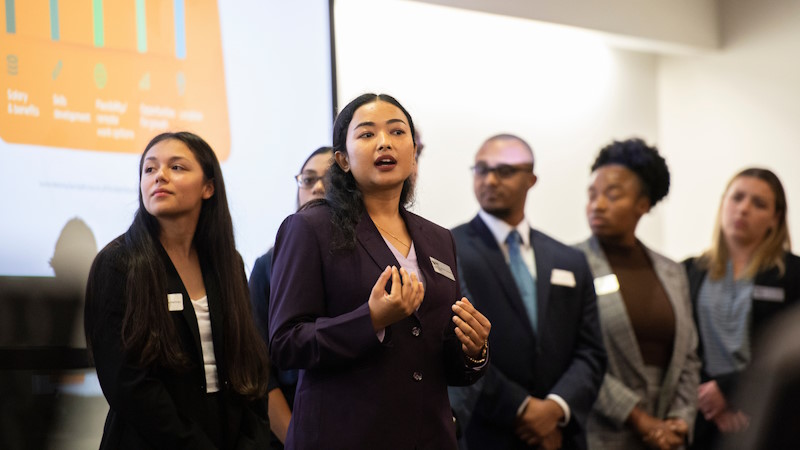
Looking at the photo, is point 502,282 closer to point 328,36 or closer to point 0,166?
point 328,36

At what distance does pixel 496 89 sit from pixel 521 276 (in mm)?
2413

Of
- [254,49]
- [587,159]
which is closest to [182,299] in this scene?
[254,49]

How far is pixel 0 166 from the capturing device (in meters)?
3.72

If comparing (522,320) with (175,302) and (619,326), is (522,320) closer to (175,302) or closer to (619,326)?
(619,326)

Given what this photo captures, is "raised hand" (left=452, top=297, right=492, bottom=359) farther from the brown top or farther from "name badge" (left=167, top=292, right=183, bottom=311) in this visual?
the brown top

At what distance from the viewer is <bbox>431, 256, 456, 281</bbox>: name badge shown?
7.81 ft

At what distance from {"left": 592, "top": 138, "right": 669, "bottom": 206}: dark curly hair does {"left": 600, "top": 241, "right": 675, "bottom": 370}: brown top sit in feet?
1.26

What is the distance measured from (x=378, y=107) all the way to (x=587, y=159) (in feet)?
13.8

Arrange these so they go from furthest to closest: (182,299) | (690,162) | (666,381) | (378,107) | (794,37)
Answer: (690,162), (794,37), (666,381), (182,299), (378,107)

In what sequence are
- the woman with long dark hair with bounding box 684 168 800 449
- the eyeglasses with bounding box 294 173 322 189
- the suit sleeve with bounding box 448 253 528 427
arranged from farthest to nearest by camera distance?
the woman with long dark hair with bounding box 684 168 800 449, the eyeglasses with bounding box 294 173 322 189, the suit sleeve with bounding box 448 253 528 427

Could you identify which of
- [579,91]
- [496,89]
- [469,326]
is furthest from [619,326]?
[579,91]

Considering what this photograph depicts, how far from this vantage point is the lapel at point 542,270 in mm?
3814

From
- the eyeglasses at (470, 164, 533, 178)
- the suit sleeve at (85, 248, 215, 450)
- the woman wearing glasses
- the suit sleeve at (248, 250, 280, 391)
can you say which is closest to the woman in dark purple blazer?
the suit sleeve at (85, 248, 215, 450)

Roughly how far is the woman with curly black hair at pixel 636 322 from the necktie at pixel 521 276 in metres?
0.56
